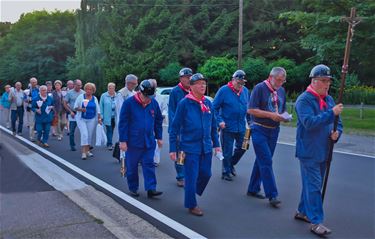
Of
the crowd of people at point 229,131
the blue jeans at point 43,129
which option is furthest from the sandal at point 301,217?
the blue jeans at point 43,129

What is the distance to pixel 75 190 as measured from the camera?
768cm

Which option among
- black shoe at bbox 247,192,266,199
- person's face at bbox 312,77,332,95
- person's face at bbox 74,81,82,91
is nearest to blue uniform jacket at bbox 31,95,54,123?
person's face at bbox 74,81,82,91

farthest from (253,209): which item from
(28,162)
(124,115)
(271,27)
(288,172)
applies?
(271,27)

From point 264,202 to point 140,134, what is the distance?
2.04 m

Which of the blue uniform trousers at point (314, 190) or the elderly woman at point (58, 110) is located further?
the elderly woman at point (58, 110)

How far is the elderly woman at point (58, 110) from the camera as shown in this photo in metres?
15.0

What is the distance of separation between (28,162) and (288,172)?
5.53 metres

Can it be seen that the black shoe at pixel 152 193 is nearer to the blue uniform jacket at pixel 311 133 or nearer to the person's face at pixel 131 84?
the blue uniform jacket at pixel 311 133

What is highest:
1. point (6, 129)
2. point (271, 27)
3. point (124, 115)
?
point (271, 27)

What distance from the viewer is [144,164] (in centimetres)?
708

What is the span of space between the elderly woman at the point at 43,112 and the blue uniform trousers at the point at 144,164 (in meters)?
6.54

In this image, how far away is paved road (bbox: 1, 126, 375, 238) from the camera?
5582 millimetres

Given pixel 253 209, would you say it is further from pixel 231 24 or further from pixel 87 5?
pixel 87 5

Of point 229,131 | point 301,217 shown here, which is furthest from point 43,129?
point 301,217
